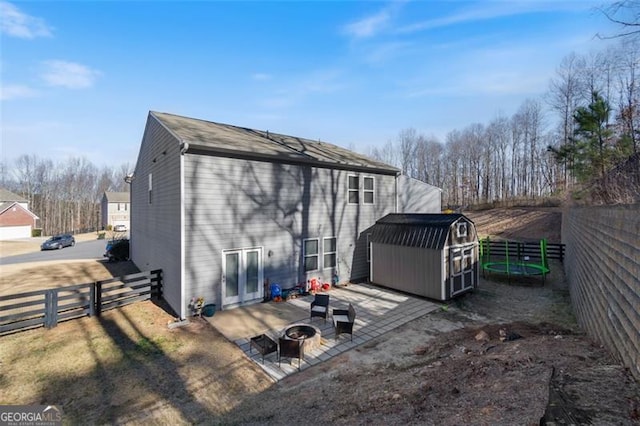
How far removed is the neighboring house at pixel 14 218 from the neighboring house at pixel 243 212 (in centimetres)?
4087

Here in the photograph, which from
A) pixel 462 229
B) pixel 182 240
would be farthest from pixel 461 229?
pixel 182 240

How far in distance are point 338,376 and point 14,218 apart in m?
54.7

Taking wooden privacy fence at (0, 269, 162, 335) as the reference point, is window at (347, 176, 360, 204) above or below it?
above

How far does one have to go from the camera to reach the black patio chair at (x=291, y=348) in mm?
6262

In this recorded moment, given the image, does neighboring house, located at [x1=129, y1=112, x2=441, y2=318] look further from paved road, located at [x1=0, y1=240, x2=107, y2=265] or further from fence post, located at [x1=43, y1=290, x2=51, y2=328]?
paved road, located at [x1=0, y1=240, x2=107, y2=265]

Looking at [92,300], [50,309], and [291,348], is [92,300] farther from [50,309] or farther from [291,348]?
[291,348]

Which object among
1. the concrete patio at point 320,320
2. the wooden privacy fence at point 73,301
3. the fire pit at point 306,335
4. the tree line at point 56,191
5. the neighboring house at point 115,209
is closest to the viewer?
the concrete patio at point 320,320

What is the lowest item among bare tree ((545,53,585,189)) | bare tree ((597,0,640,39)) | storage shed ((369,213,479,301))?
storage shed ((369,213,479,301))

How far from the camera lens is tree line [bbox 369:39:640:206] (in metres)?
18.2

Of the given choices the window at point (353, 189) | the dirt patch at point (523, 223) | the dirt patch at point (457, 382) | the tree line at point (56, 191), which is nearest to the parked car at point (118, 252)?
the window at point (353, 189)

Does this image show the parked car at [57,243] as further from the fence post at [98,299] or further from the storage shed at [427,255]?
the storage shed at [427,255]

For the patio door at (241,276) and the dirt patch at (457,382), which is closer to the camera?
the dirt patch at (457,382)

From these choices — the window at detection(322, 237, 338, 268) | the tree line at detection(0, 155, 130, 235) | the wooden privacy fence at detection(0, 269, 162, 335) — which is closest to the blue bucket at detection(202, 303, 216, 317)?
the wooden privacy fence at detection(0, 269, 162, 335)

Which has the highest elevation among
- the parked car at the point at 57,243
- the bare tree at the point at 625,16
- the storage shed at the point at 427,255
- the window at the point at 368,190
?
the bare tree at the point at 625,16
